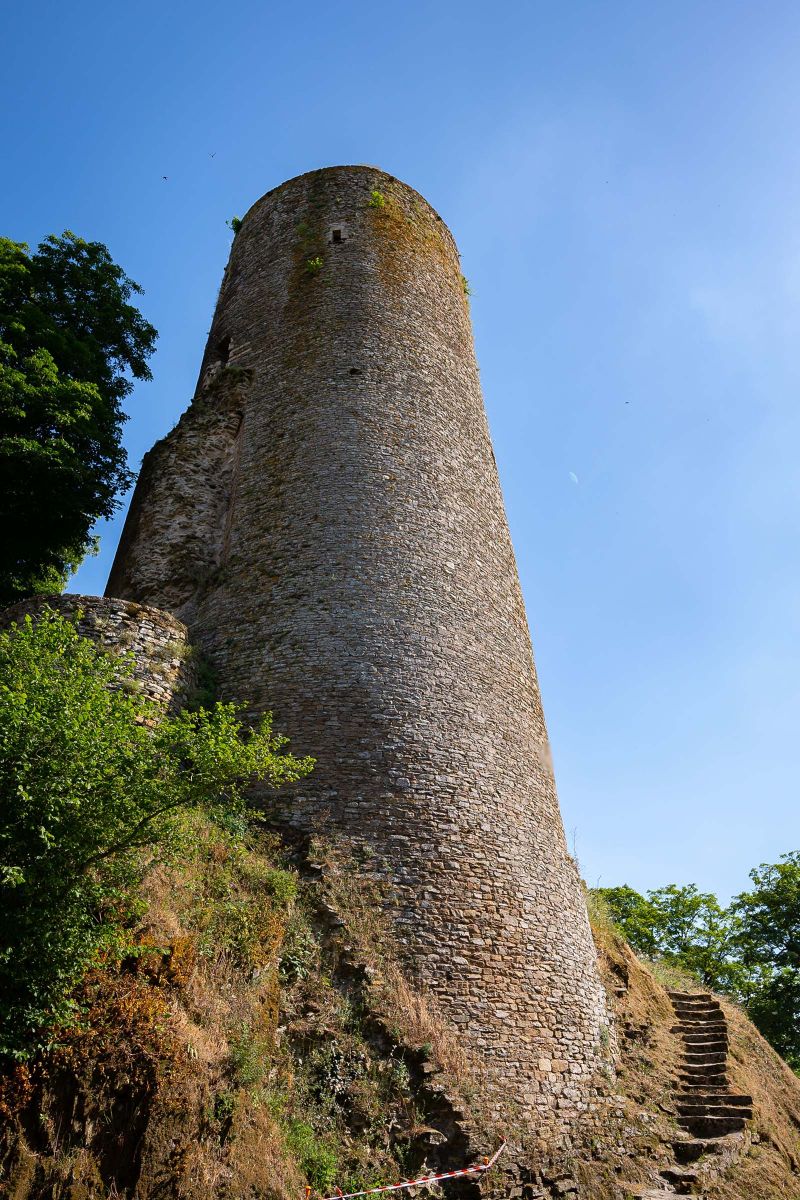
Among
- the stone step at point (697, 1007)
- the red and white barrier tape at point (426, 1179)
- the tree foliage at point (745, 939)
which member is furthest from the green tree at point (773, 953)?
the red and white barrier tape at point (426, 1179)

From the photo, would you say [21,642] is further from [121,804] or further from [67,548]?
[67,548]

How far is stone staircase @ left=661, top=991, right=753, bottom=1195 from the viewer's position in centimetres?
916

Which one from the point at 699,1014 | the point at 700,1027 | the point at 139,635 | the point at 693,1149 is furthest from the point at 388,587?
the point at 699,1014

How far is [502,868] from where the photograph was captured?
9.26m

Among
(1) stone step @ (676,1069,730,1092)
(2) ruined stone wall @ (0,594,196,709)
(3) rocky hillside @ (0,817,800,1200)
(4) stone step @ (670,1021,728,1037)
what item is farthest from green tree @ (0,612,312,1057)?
(4) stone step @ (670,1021,728,1037)

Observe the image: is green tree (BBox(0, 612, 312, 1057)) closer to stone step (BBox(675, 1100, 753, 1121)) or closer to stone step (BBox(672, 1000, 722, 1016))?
stone step (BBox(675, 1100, 753, 1121))

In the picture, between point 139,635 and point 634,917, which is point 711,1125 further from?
point 634,917

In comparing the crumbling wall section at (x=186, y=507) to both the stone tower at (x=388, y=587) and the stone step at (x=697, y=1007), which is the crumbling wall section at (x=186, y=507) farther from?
the stone step at (x=697, y=1007)

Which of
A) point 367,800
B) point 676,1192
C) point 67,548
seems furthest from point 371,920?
point 67,548

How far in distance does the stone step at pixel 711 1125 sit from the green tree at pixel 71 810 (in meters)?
7.83

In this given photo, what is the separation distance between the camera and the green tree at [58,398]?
12.8 m

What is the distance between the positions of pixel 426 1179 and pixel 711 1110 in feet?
18.2

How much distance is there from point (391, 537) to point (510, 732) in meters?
3.10

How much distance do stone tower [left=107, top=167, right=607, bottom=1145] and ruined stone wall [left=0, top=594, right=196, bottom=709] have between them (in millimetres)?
772
